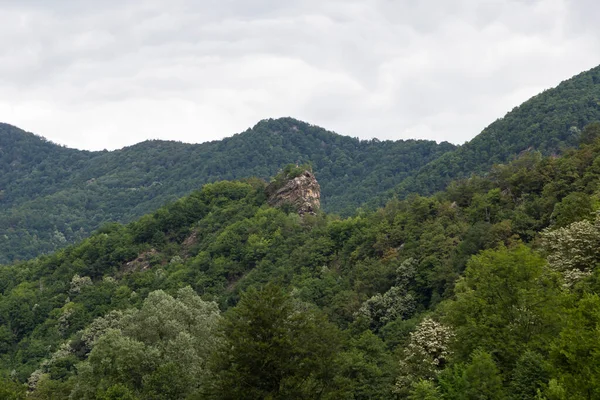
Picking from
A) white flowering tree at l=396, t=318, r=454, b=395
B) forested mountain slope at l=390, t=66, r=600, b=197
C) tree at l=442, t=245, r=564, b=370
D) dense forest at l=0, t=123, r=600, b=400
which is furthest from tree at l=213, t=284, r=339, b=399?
forested mountain slope at l=390, t=66, r=600, b=197

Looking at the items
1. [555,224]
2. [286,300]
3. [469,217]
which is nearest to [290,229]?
[469,217]

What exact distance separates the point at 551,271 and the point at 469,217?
33.4 meters

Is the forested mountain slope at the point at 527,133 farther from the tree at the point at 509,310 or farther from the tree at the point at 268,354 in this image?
the tree at the point at 268,354

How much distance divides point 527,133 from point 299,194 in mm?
68751

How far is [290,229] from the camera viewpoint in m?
99.1

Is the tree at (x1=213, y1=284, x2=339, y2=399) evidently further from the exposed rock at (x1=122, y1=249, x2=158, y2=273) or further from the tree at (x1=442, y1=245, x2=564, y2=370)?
the exposed rock at (x1=122, y1=249, x2=158, y2=273)

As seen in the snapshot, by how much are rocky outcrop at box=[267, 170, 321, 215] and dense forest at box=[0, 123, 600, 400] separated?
348 cm

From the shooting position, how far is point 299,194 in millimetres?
108562

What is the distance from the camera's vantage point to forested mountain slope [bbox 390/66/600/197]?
145m

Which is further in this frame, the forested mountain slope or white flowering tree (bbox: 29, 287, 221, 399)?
the forested mountain slope

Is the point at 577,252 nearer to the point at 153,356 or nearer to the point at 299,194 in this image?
the point at 153,356

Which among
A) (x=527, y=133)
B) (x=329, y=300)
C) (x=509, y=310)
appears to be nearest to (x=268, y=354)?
(x=509, y=310)

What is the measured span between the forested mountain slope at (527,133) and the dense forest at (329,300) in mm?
57158

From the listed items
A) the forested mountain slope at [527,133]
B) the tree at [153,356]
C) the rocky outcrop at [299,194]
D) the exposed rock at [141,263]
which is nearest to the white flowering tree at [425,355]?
the tree at [153,356]
